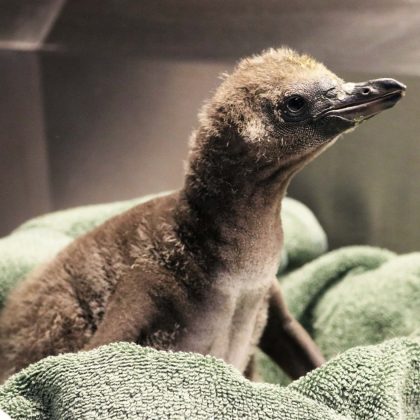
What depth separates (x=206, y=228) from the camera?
0.79 metres

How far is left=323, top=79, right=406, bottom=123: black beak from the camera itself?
27.9 inches

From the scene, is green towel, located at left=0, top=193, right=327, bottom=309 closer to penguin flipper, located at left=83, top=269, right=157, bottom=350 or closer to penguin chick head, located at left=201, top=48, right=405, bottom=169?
penguin flipper, located at left=83, top=269, right=157, bottom=350

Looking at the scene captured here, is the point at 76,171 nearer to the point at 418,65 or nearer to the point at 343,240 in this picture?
the point at 343,240

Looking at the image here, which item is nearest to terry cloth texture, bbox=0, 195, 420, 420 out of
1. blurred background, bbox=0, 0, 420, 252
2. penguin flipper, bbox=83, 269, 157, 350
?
penguin flipper, bbox=83, 269, 157, 350

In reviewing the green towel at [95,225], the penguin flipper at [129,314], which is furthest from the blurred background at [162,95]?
the penguin flipper at [129,314]

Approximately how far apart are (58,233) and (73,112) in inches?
10.3

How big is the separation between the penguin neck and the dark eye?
6 cm

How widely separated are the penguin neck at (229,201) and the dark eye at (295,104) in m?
0.06

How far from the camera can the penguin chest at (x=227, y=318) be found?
80 centimetres

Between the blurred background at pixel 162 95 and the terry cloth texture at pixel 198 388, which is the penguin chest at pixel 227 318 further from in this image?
the blurred background at pixel 162 95

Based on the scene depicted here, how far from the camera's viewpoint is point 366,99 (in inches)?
28.4

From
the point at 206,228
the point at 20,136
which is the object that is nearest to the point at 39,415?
the point at 206,228

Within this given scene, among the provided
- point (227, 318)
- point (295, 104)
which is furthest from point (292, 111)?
point (227, 318)

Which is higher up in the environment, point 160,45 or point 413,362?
point 160,45
